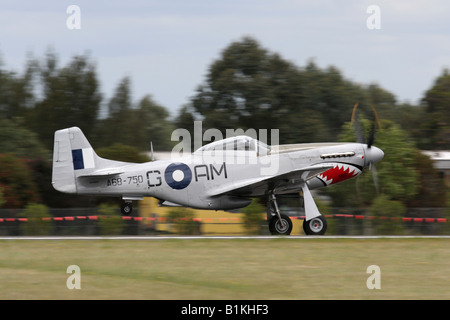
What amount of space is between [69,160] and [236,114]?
2496 centimetres

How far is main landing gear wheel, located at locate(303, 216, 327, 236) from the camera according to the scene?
17.9 metres

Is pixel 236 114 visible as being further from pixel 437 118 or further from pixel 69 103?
pixel 437 118

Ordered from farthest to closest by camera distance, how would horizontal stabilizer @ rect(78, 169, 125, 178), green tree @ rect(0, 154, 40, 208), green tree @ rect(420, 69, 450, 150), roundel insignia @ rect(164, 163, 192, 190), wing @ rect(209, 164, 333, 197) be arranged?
1. green tree @ rect(420, 69, 450, 150)
2. green tree @ rect(0, 154, 40, 208)
3. roundel insignia @ rect(164, 163, 192, 190)
4. horizontal stabilizer @ rect(78, 169, 125, 178)
5. wing @ rect(209, 164, 333, 197)

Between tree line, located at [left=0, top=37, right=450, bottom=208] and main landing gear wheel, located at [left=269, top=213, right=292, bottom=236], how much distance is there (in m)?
9.69

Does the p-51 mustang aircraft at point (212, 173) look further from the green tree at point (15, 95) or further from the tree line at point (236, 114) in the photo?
the green tree at point (15, 95)

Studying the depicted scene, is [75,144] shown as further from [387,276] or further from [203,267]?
[387,276]

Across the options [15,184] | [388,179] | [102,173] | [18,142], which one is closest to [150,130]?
[18,142]

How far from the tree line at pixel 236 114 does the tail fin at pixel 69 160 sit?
26.9 ft

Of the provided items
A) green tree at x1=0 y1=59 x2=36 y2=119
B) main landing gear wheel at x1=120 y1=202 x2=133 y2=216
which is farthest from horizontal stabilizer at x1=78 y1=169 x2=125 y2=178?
green tree at x1=0 y1=59 x2=36 y2=119

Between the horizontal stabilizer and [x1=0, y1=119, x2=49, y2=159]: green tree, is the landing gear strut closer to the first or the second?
the horizontal stabilizer

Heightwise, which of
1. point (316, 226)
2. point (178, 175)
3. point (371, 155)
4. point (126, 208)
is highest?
point (371, 155)

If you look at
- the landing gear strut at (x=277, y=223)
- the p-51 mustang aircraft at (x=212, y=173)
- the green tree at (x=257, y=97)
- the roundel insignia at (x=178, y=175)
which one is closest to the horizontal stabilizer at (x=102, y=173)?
the p-51 mustang aircraft at (x=212, y=173)

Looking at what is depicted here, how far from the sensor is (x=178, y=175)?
18000 mm

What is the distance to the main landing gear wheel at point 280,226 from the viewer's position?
59.9 ft
